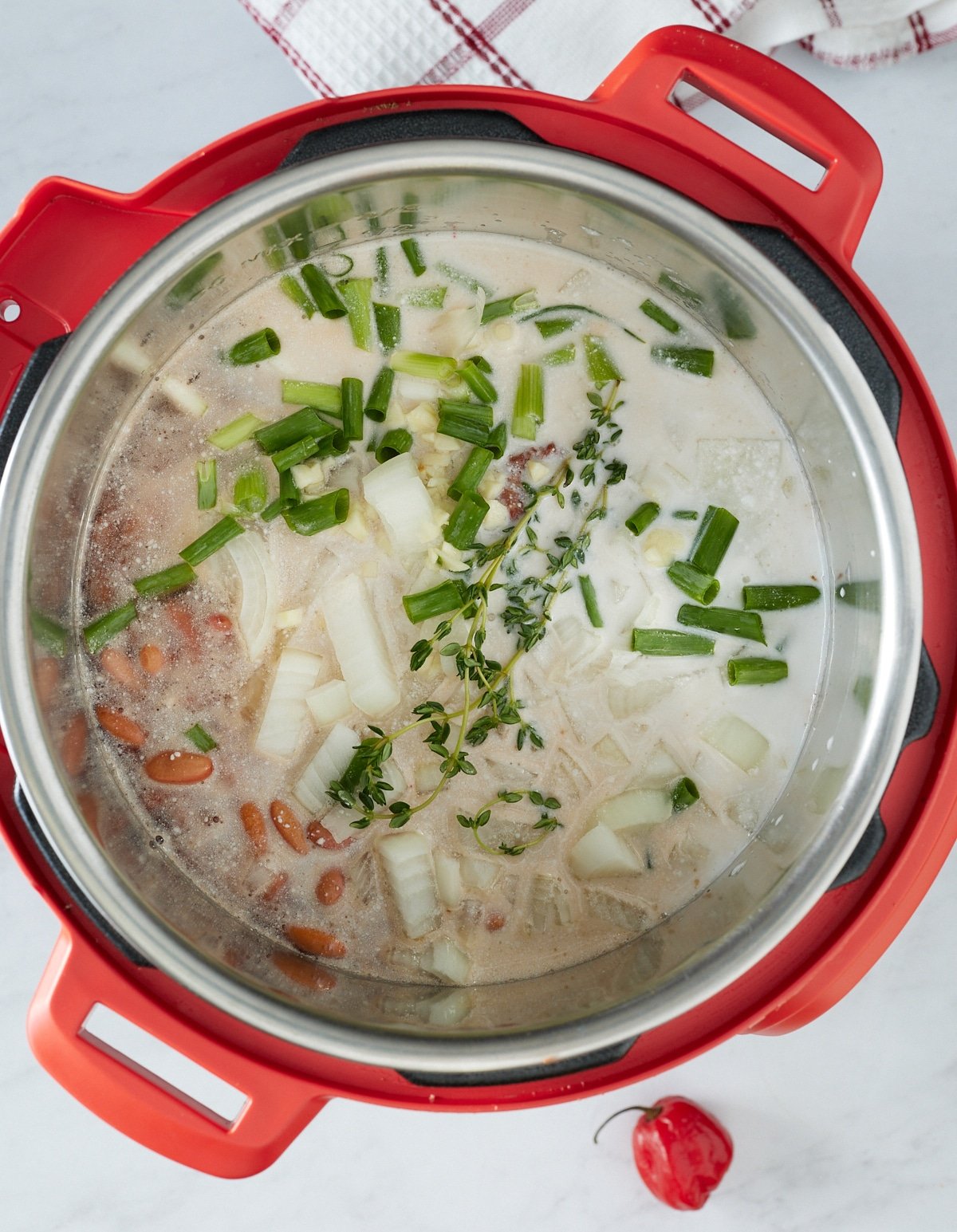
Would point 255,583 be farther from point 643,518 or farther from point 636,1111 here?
point 636,1111

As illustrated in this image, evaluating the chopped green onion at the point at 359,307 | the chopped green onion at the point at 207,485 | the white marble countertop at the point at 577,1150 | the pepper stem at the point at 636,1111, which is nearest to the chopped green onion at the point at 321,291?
the chopped green onion at the point at 359,307

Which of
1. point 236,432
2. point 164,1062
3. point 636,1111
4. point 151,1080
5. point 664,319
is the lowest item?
point 164,1062

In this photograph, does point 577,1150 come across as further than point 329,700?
Yes

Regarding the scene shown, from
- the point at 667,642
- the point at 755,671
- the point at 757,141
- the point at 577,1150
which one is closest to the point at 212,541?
the point at 667,642

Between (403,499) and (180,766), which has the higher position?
(403,499)

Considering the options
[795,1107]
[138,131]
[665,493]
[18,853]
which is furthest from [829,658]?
[138,131]

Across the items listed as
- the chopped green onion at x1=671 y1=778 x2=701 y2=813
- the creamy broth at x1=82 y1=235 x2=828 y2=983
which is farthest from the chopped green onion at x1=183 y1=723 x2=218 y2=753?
the chopped green onion at x1=671 y1=778 x2=701 y2=813

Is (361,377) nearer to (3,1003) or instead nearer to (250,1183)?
(3,1003)
